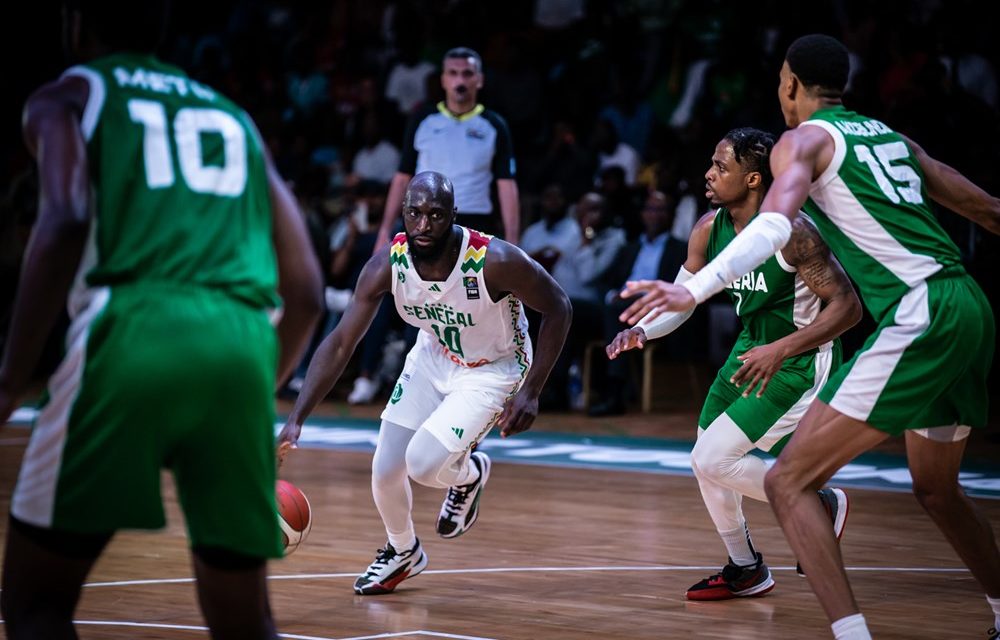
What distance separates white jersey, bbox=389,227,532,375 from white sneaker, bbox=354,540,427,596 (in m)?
0.85

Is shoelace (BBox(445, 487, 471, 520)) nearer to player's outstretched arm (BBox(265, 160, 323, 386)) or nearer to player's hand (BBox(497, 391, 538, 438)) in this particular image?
player's hand (BBox(497, 391, 538, 438))

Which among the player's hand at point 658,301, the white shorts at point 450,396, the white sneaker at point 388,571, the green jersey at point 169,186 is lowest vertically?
the white sneaker at point 388,571

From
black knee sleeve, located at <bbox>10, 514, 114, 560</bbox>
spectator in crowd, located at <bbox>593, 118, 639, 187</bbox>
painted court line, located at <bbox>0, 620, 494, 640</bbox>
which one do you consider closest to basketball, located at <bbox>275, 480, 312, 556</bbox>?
→ painted court line, located at <bbox>0, 620, 494, 640</bbox>

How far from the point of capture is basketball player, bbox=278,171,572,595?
5.52m

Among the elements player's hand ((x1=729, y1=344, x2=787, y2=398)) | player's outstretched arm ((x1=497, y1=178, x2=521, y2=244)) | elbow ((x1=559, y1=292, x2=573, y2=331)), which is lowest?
player's outstretched arm ((x1=497, y1=178, x2=521, y2=244))

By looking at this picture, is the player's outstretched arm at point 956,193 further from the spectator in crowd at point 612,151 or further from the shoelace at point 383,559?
the spectator in crowd at point 612,151

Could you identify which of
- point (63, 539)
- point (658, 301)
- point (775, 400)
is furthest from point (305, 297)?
point (775, 400)

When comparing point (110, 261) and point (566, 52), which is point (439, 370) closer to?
point (110, 261)

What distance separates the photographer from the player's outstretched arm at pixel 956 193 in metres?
4.38

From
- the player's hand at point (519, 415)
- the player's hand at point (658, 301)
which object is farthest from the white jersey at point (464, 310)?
the player's hand at point (658, 301)

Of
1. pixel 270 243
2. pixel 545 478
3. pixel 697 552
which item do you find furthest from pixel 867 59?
pixel 270 243

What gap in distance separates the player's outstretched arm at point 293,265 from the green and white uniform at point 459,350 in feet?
8.10

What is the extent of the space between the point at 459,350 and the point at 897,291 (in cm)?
214

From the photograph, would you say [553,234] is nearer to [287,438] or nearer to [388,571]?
[388,571]
